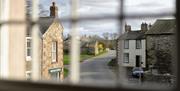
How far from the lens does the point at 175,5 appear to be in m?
1.05

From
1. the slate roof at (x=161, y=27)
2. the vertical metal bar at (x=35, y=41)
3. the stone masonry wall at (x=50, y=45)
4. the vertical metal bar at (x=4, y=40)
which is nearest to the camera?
the vertical metal bar at (x=35, y=41)

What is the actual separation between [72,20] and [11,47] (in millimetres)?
416

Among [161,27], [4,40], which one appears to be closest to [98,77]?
[4,40]

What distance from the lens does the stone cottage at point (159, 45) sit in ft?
46.1

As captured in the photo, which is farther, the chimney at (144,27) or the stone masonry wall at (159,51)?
the chimney at (144,27)

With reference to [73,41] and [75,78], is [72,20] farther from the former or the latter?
[75,78]

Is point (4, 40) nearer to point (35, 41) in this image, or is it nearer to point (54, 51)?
point (35, 41)

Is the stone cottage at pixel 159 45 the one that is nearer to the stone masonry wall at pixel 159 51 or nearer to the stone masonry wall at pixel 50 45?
the stone masonry wall at pixel 159 51

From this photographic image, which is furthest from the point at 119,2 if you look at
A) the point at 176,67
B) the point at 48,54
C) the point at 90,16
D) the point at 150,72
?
the point at 150,72

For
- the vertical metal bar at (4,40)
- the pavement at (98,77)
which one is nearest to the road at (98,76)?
the pavement at (98,77)

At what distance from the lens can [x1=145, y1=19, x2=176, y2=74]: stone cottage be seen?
14055 mm

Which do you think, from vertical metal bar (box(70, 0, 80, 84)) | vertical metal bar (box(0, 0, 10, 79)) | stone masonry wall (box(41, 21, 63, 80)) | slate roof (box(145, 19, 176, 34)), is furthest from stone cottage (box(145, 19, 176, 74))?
vertical metal bar (box(70, 0, 80, 84))

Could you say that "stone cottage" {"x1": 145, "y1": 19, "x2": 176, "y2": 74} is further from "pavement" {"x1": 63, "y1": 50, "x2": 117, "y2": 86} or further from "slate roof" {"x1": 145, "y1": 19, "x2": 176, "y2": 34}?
"pavement" {"x1": 63, "y1": 50, "x2": 117, "y2": 86}

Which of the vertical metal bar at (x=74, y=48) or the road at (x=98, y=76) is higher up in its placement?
the vertical metal bar at (x=74, y=48)
